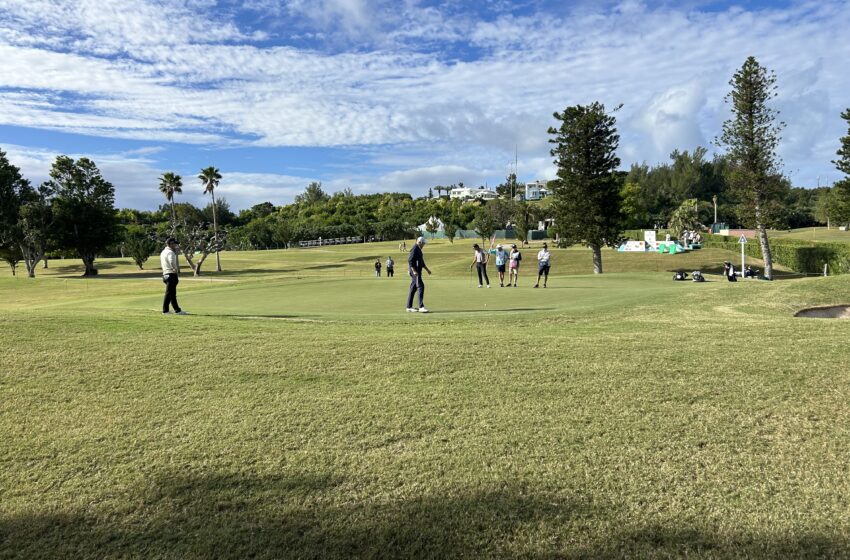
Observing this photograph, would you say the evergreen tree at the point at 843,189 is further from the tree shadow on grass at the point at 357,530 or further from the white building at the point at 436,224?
the white building at the point at 436,224

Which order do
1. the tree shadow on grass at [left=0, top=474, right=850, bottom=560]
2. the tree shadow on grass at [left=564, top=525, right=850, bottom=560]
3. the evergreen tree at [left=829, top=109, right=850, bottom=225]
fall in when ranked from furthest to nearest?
the evergreen tree at [left=829, top=109, right=850, bottom=225]
the tree shadow on grass at [left=0, top=474, right=850, bottom=560]
the tree shadow on grass at [left=564, top=525, right=850, bottom=560]

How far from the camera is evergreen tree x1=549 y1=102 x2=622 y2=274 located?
47531mm

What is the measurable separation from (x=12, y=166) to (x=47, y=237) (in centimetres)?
853

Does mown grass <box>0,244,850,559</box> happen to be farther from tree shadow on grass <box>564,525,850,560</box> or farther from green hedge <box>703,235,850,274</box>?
green hedge <box>703,235,850,274</box>

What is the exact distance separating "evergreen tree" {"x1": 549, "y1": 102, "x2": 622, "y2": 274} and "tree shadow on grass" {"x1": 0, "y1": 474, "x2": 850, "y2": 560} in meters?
45.7

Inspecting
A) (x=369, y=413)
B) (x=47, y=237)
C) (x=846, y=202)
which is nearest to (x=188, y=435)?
(x=369, y=413)

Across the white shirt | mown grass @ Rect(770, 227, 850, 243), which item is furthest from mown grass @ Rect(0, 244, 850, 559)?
mown grass @ Rect(770, 227, 850, 243)

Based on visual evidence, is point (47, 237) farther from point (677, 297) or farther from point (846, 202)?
point (846, 202)

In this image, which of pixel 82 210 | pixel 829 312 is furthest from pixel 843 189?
pixel 82 210

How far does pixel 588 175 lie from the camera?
4809cm

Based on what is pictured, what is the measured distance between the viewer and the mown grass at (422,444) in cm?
407

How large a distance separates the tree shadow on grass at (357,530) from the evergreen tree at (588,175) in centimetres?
4572

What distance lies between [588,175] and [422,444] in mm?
46040

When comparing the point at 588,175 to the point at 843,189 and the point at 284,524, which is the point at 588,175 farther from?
the point at 284,524
